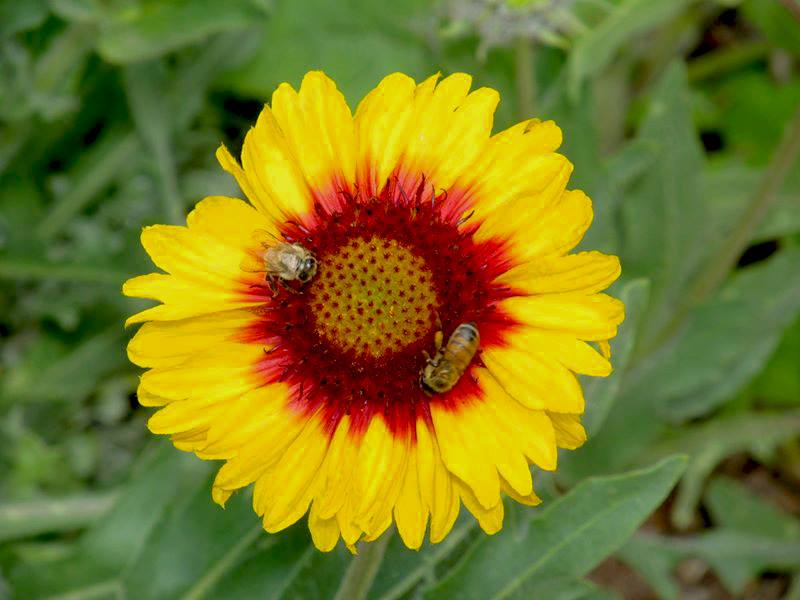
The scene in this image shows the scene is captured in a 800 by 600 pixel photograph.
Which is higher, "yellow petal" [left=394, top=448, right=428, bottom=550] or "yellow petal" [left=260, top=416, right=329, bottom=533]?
"yellow petal" [left=394, top=448, right=428, bottom=550]

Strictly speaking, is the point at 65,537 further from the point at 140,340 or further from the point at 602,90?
the point at 602,90

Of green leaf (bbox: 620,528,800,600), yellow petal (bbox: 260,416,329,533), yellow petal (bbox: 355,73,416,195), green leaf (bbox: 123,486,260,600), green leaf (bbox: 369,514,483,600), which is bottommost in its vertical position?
green leaf (bbox: 123,486,260,600)

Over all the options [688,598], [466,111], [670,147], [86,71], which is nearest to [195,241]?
[466,111]

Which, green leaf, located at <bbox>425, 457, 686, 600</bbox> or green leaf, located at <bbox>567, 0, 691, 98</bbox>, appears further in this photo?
green leaf, located at <bbox>567, 0, 691, 98</bbox>

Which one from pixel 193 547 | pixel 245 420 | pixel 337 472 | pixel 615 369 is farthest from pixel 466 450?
pixel 193 547

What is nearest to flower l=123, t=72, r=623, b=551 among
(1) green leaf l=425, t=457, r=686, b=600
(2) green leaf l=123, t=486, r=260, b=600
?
(1) green leaf l=425, t=457, r=686, b=600

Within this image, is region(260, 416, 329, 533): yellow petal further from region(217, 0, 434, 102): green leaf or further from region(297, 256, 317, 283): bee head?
region(217, 0, 434, 102): green leaf

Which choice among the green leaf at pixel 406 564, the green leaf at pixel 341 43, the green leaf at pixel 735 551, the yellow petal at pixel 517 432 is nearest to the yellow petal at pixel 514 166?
the yellow petal at pixel 517 432
